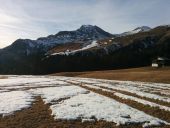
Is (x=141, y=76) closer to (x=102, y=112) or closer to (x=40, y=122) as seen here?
(x=102, y=112)

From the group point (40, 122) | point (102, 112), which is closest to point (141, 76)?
point (102, 112)

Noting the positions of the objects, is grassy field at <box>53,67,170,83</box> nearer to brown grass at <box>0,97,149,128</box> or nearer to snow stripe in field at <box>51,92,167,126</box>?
snow stripe in field at <box>51,92,167,126</box>

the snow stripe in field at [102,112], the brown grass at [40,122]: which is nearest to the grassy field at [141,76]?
the snow stripe in field at [102,112]

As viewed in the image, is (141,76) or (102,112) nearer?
(102,112)

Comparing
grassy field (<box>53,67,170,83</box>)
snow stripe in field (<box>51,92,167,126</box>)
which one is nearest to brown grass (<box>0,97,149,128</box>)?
snow stripe in field (<box>51,92,167,126</box>)

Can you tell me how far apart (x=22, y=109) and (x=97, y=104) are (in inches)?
285

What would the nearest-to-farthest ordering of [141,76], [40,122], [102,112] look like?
1. [40,122]
2. [102,112]
3. [141,76]

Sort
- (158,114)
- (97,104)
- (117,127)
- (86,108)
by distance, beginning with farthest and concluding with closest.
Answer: (97,104)
(86,108)
(158,114)
(117,127)

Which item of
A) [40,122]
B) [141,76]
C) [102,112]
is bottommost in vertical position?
[40,122]

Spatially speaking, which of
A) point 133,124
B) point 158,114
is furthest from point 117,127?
point 158,114

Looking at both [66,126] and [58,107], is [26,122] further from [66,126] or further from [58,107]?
[58,107]

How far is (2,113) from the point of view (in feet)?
89.9

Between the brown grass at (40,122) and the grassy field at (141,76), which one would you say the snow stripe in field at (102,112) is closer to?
the brown grass at (40,122)

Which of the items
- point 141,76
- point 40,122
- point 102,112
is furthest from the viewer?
point 141,76
